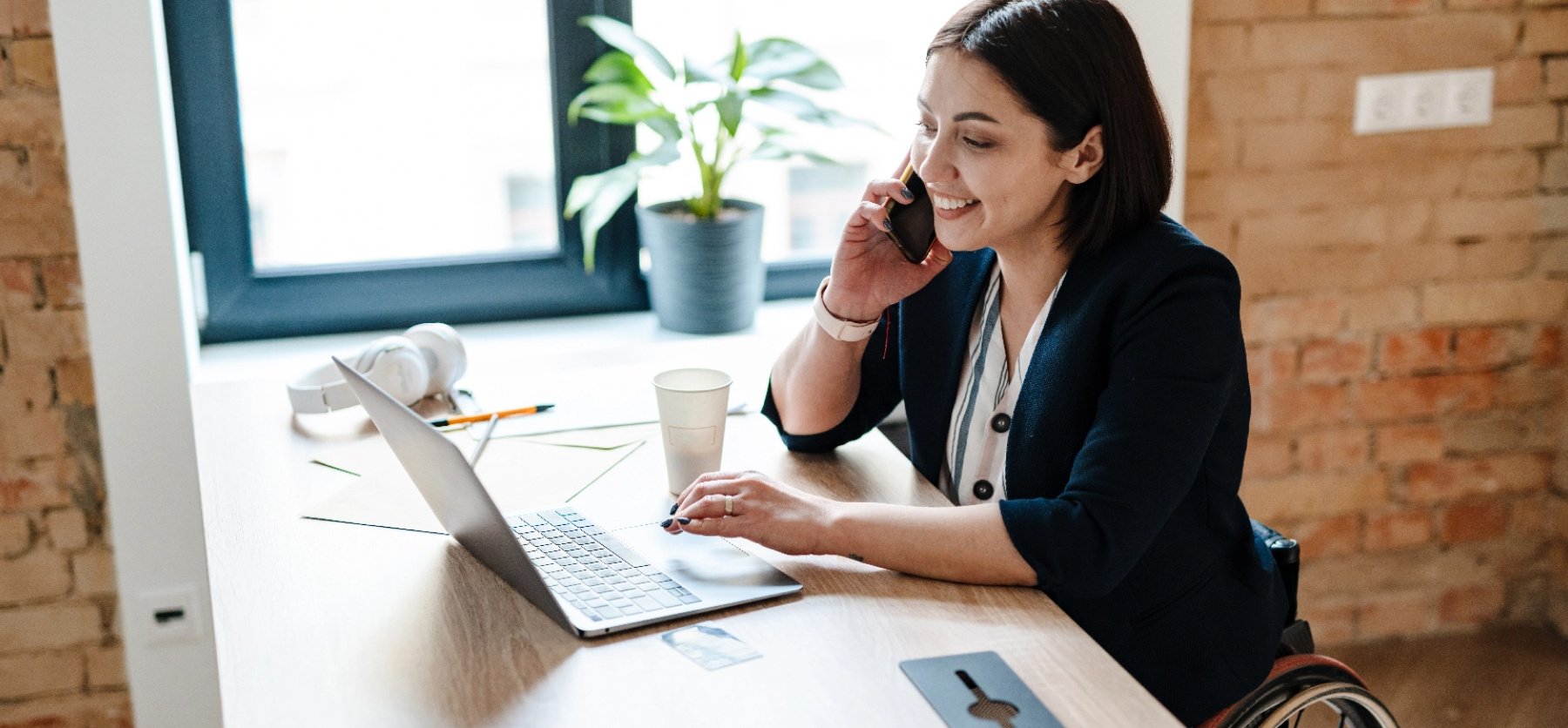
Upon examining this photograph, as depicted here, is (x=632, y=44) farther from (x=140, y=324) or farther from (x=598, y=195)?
(x=140, y=324)

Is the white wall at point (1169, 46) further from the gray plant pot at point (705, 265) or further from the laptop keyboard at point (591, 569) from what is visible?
the laptop keyboard at point (591, 569)

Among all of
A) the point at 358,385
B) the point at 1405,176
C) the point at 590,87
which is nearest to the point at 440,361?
the point at 358,385

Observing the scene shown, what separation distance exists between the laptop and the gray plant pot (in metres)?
1.03

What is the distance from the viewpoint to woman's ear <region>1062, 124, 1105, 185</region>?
4.67 feet

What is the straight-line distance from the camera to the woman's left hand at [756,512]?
1299 mm

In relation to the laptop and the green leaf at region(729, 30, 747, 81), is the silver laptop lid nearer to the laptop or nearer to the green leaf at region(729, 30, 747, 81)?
the laptop

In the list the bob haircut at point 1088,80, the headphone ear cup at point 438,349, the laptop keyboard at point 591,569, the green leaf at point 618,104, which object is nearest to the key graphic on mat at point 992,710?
the laptop keyboard at point 591,569

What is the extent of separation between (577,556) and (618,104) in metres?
1.27

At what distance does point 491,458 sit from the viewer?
1608 millimetres

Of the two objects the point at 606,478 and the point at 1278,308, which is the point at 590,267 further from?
the point at 1278,308

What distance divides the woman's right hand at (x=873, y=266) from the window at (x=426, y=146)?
0.92 m

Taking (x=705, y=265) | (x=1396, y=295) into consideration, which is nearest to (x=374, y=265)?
(x=705, y=265)

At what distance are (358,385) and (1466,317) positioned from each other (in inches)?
86.6

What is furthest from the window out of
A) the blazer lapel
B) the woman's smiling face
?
the woman's smiling face
